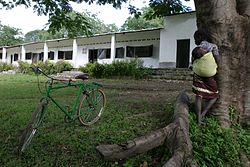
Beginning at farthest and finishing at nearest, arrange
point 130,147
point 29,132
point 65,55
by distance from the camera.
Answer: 1. point 65,55
2. point 29,132
3. point 130,147

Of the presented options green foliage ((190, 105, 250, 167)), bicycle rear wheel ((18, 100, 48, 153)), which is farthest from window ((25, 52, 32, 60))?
Result: green foliage ((190, 105, 250, 167))

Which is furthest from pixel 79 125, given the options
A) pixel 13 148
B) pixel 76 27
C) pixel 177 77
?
pixel 177 77

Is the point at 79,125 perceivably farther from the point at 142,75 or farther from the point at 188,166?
the point at 142,75

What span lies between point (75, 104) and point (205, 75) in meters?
2.14

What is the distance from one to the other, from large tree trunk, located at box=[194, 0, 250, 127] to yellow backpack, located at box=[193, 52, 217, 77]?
1.18 feet

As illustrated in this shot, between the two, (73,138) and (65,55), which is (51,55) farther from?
(73,138)

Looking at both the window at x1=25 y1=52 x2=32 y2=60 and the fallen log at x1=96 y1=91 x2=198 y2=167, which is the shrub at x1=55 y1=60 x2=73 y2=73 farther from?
the fallen log at x1=96 y1=91 x2=198 y2=167

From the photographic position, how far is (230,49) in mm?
5168

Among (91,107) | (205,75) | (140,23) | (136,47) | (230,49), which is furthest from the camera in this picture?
(140,23)

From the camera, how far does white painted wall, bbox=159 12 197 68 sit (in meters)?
20.9

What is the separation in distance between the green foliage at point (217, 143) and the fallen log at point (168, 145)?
0.76 feet

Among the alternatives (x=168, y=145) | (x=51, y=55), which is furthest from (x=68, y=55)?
(x=168, y=145)

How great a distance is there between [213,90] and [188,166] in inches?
65.9

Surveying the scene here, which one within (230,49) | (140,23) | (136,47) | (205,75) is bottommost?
(205,75)
